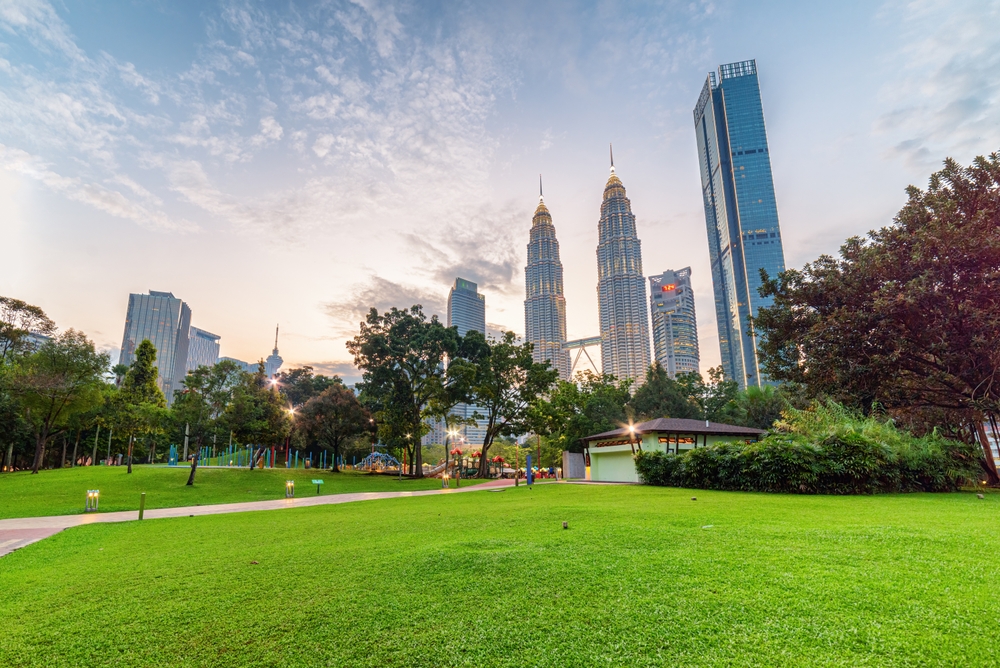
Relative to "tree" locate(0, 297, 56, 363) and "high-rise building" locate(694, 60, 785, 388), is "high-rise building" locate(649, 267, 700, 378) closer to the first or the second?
"high-rise building" locate(694, 60, 785, 388)

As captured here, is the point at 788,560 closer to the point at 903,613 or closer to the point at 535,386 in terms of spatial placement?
the point at 903,613

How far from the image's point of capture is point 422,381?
112 feet

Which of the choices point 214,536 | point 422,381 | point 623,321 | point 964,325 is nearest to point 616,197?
point 623,321

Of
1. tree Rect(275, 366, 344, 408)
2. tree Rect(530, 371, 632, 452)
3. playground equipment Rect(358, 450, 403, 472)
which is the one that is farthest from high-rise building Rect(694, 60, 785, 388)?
tree Rect(275, 366, 344, 408)

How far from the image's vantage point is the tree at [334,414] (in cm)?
3356

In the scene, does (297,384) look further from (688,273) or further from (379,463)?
(688,273)

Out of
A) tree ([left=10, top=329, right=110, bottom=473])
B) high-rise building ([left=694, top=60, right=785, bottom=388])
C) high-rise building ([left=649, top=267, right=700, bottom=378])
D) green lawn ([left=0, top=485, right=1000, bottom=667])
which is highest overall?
high-rise building ([left=694, top=60, right=785, bottom=388])

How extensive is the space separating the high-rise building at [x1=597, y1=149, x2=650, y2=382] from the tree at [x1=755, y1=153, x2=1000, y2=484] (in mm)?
113469

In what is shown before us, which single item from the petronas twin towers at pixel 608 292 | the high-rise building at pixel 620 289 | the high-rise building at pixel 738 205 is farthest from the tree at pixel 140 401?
the high-rise building at pixel 738 205

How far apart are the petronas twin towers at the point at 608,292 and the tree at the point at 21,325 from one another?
110m

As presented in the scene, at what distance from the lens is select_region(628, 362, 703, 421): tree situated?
40.8 meters

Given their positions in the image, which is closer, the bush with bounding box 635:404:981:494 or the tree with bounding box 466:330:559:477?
the bush with bounding box 635:404:981:494

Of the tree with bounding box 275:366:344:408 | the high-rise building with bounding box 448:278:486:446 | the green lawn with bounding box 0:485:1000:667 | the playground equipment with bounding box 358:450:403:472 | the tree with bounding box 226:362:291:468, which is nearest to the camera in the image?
the green lawn with bounding box 0:485:1000:667

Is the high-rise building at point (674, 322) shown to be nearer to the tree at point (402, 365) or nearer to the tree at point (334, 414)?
the tree at point (402, 365)
